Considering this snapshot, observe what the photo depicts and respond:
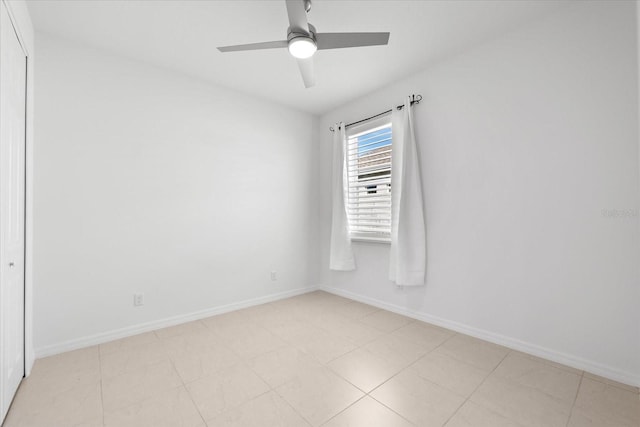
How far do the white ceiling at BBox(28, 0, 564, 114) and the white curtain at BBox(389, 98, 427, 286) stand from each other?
0.65 meters

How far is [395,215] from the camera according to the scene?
3018 mm

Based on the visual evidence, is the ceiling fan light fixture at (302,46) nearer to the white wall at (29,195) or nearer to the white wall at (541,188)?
the white wall at (541,188)

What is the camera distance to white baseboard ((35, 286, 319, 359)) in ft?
7.22

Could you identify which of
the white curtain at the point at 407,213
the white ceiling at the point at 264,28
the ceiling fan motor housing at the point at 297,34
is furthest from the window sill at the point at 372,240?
A: the ceiling fan motor housing at the point at 297,34

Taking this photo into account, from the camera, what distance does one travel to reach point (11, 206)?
5.47ft

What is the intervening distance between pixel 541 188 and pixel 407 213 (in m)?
1.11

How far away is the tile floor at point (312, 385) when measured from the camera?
149cm

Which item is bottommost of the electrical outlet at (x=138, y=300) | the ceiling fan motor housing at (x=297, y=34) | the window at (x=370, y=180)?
the electrical outlet at (x=138, y=300)

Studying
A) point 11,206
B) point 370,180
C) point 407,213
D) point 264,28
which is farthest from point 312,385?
point 264,28

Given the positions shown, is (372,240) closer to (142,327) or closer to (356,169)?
(356,169)

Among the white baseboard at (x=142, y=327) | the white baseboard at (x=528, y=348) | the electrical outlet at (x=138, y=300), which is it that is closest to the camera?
the white baseboard at (x=528, y=348)

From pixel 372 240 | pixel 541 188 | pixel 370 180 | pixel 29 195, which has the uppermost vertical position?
pixel 370 180

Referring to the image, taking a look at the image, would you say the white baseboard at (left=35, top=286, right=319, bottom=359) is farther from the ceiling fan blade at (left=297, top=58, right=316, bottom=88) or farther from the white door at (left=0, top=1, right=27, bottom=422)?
the ceiling fan blade at (left=297, top=58, right=316, bottom=88)

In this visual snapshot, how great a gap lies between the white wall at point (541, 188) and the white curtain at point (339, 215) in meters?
0.99
